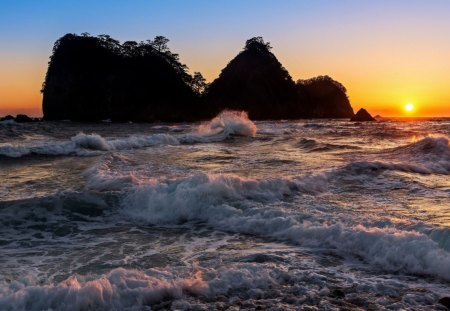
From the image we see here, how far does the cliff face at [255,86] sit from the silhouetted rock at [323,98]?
5.93 metres

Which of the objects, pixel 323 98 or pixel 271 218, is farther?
pixel 323 98

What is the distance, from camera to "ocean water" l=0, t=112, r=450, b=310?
4.14 m

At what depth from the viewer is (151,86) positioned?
292 feet

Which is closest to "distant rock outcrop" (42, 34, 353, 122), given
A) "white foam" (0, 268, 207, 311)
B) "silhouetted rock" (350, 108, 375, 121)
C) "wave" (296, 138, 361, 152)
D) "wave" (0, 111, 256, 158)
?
"silhouetted rock" (350, 108, 375, 121)

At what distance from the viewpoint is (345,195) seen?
8.79 m

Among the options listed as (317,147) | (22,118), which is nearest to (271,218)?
(317,147)

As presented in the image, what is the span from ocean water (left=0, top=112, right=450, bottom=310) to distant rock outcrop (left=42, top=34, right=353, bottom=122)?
247ft

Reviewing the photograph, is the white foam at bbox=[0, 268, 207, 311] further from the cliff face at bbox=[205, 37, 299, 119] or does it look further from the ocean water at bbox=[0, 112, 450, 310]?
the cliff face at bbox=[205, 37, 299, 119]

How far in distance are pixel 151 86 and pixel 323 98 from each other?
4070cm

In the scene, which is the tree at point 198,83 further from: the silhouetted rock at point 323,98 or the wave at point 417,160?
the wave at point 417,160

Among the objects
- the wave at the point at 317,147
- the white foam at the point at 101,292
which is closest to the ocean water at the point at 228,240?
the white foam at the point at 101,292

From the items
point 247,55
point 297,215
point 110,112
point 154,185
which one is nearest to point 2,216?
point 154,185

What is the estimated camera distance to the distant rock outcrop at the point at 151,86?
85.2m

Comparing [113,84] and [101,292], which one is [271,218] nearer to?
[101,292]
